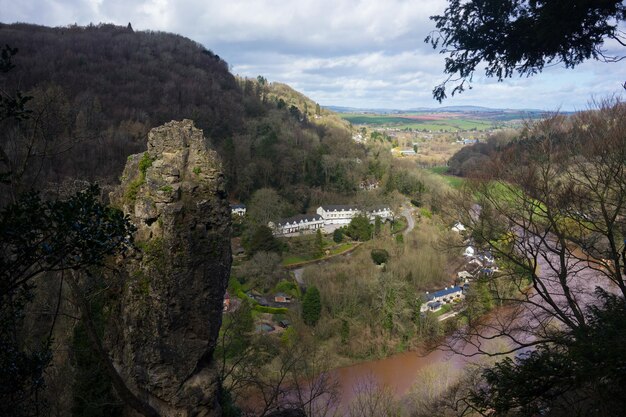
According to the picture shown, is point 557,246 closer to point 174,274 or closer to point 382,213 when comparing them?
point 174,274

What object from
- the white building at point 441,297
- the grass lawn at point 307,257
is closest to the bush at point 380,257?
the grass lawn at point 307,257

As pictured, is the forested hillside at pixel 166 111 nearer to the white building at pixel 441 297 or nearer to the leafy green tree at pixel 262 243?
the leafy green tree at pixel 262 243

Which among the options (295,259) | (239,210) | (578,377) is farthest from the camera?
(239,210)

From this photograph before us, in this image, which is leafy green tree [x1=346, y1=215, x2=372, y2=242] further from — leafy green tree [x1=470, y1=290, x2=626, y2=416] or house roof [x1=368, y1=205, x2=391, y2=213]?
leafy green tree [x1=470, y1=290, x2=626, y2=416]

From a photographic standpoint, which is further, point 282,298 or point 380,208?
point 380,208

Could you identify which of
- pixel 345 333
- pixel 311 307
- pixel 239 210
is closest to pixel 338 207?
pixel 239 210

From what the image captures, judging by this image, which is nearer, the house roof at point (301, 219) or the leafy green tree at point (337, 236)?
the leafy green tree at point (337, 236)
